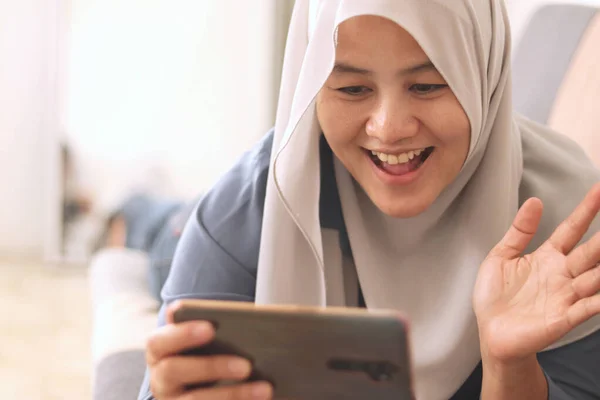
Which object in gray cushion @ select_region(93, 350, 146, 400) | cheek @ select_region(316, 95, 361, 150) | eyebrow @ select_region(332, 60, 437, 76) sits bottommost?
gray cushion @ select_region(93, 350, 146, 400)

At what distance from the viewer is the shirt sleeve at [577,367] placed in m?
0.98

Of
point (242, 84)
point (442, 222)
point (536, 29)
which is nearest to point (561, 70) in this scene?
point (536, 29)

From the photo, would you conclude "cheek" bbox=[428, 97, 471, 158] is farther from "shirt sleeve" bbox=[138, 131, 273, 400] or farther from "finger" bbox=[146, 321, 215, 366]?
"finger" bbox=[146, 321, 215, 366]

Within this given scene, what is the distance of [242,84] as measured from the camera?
2770mm

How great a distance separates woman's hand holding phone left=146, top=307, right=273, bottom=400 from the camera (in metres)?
0.72

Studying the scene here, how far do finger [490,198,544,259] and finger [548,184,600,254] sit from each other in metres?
0.03

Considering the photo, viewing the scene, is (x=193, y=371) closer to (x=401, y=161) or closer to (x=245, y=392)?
(x=245, y=392)

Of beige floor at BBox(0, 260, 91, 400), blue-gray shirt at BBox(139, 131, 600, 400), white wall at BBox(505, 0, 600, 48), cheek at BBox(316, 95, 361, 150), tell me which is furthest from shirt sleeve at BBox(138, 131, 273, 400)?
white wall at BBox(505, 0, 600, 48)

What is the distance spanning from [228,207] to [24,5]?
74.5 inches

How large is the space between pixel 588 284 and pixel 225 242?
19.0 inches

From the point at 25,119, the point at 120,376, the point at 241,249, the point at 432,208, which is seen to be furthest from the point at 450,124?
the point at 25,119

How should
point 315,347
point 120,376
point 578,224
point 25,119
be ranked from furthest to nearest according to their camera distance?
point 25,119 → point 120,376 → point 578,224 → point 315,347

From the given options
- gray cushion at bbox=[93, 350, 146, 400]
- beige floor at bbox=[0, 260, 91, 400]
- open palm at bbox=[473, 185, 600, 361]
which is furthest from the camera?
beige floor at bbox=[0, 260, 91, 400]

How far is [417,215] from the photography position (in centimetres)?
104
